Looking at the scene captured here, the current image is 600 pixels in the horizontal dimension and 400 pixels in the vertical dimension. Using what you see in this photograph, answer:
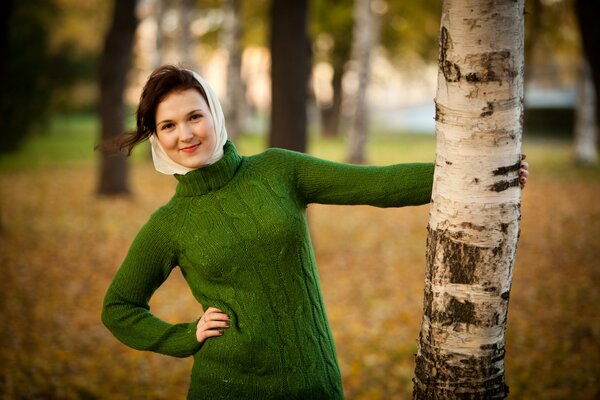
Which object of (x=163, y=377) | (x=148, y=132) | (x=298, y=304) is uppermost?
(x=148, y=132)

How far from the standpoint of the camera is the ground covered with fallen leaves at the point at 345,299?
499 cm

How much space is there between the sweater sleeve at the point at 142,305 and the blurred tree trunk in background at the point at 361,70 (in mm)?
14468

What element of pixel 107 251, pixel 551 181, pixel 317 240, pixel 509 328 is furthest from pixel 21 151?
pixel 509 328

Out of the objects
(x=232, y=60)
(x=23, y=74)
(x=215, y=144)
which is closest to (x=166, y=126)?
(x=215, y=144)

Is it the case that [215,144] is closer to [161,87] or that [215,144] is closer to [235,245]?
[161,87]

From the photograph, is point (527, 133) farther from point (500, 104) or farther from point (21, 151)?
point (500, 104)

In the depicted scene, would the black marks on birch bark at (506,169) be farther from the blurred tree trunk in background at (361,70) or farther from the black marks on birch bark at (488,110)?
the blurred tree trunk in background at (361,70)

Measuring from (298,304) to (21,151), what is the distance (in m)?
21.6

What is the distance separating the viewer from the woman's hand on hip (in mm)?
2205

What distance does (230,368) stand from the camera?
88.0 inches

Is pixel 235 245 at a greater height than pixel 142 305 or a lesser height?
greater

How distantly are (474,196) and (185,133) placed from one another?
3.57ft

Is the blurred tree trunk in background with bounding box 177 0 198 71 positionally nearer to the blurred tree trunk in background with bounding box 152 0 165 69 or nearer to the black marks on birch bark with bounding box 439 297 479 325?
the blurred tree trunk in background with bounding box 152 0 165 69

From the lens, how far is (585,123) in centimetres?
1572
